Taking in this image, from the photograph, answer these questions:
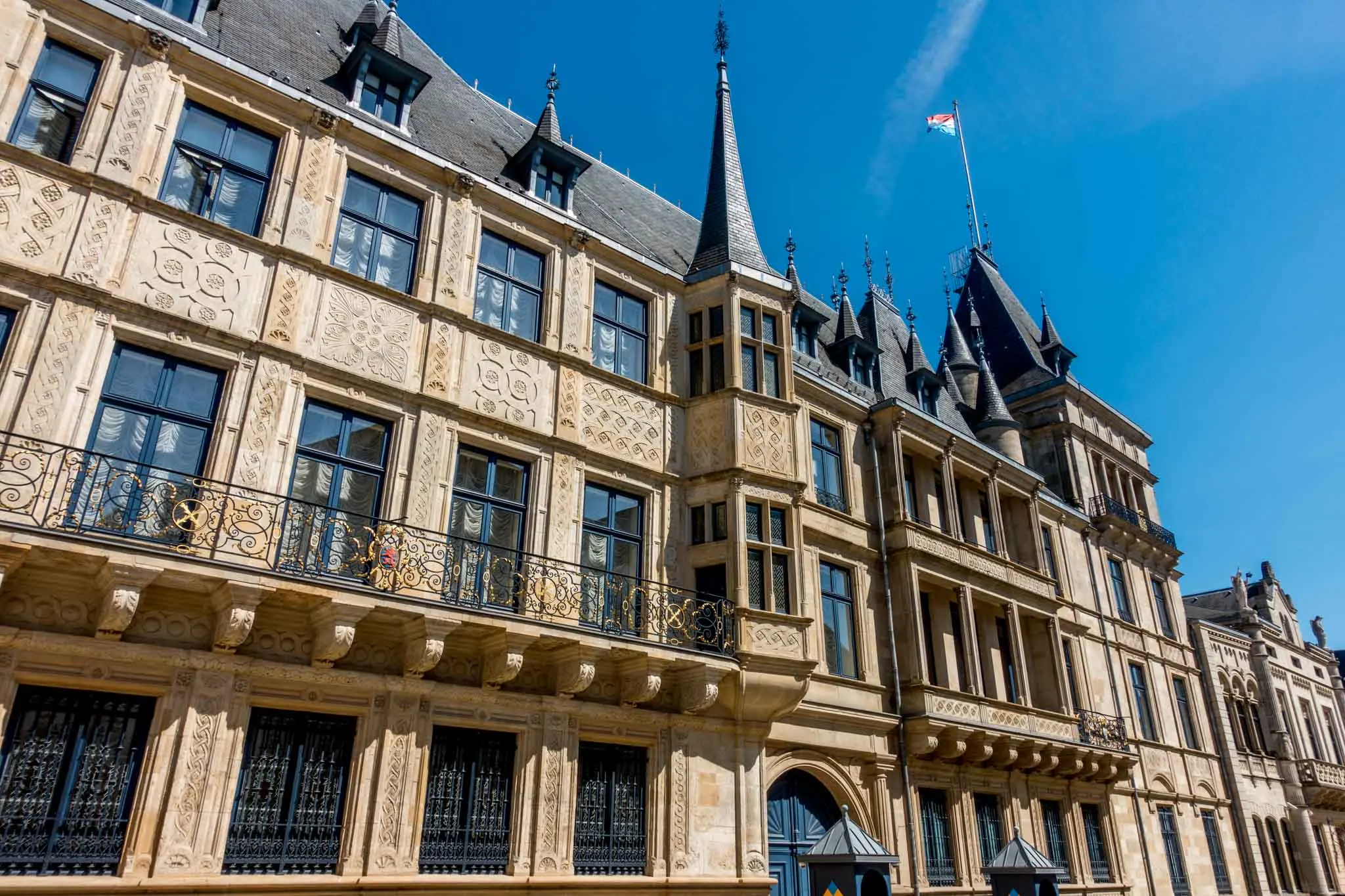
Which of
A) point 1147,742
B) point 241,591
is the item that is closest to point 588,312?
point 241,591

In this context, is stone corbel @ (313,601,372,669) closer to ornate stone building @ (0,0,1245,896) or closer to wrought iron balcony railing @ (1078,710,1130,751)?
ornate stone building @ (0,0,1245,896)

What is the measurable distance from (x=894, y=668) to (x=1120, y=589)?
40.8 feet

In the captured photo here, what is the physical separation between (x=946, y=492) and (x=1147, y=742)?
9.74 meters

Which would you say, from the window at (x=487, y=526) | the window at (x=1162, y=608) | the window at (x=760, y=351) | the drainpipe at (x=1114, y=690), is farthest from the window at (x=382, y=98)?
the window at (x=1162, y=608)

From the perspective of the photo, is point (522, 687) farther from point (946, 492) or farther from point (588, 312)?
point (946, 492)

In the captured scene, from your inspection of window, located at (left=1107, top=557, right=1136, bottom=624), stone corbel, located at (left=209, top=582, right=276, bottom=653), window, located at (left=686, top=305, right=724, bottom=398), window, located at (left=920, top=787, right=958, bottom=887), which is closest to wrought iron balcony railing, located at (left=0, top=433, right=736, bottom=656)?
stone corbel, located at (left=209, top=582, right=276, bottom=653)

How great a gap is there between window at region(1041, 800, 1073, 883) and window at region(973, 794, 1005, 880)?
64.3 inches

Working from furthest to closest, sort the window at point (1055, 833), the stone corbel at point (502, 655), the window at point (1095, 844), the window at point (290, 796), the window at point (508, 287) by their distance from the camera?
1. the window at point (1095, 844)
2. the window at point (1055, 833)
3. the window at point (508, 287)
4. the stone corbel at point (502, 655)
5. the window at point (290, 796)

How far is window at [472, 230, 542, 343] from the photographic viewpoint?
13.3 meters

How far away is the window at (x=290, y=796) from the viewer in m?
9.18

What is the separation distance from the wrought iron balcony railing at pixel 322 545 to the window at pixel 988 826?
7.62 meters

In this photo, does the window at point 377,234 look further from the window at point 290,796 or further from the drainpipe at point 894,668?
the drainpipe at point 894,668

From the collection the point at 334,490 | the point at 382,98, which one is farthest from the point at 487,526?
the point at 382,98

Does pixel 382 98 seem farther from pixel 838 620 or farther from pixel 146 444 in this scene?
pixel 838 620
